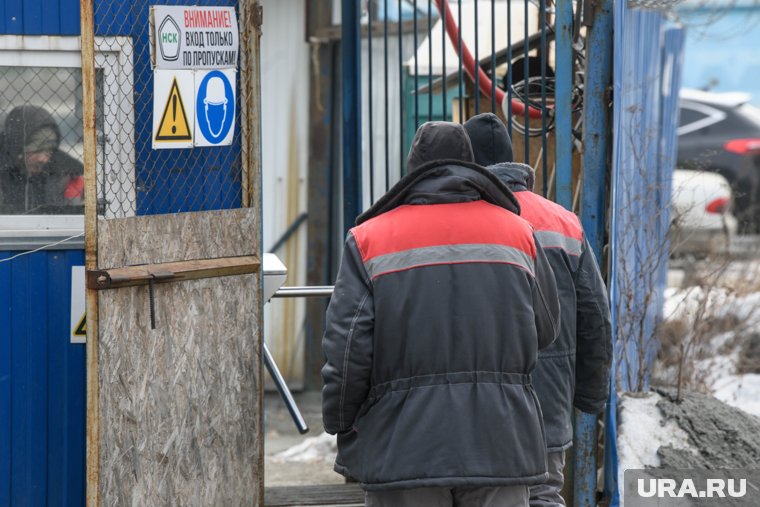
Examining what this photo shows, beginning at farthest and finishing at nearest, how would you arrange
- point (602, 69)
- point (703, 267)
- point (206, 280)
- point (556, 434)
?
1. point (703, 267)
2. point (602, 69)
3. point (206, 280)
4. point (556, 434)

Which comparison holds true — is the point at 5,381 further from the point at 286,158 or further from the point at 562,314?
the point at 286,158

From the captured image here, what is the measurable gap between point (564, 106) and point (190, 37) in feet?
5.76

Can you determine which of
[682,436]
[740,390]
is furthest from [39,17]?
[740,390]

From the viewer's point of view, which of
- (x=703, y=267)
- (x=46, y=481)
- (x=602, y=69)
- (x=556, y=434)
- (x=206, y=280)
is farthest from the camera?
(x=703, y=267)

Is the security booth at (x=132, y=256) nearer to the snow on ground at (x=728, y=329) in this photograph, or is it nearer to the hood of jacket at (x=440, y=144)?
the hood of jacket at (x=440, y=144)

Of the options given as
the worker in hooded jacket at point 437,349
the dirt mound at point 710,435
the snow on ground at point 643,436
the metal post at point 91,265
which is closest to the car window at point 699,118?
the dirt mound at point 710,435

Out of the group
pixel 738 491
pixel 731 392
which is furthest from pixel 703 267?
pixel 738 491

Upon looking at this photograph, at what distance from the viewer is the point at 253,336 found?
4379 mm

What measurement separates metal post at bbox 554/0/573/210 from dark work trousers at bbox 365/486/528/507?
1.98m

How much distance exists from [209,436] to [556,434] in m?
1.41

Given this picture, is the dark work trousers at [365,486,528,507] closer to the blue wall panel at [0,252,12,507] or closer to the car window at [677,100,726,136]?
the blue wall panel at [0,252,12,507]

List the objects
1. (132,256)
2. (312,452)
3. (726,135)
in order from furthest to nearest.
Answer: (726,135) < (312,452) < (132,256)

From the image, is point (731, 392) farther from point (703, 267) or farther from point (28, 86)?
point (28, 86)

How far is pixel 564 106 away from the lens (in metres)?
4.86
